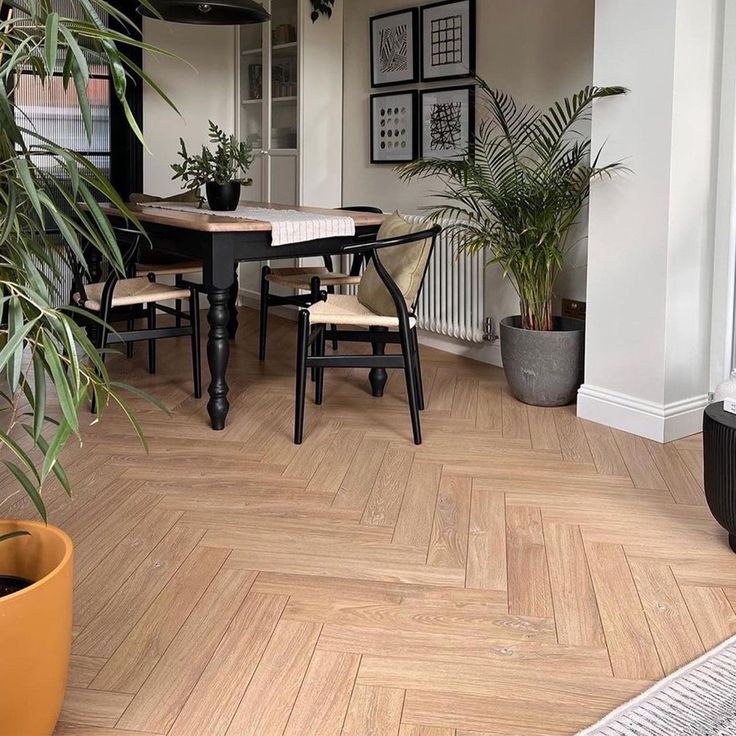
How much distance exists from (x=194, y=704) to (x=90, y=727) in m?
0.19

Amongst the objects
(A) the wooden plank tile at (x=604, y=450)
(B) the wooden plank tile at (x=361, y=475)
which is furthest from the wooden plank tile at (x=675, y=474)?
(B) the wooden plank tile at (x=361, y=475)

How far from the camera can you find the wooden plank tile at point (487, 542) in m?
2.34

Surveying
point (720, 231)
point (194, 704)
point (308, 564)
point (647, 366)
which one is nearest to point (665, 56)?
point (720, 231)

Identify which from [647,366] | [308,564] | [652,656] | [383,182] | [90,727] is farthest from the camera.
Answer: [383,182]

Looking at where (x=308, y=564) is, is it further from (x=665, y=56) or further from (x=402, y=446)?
(x=665, y=56)

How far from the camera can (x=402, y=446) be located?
3402mm

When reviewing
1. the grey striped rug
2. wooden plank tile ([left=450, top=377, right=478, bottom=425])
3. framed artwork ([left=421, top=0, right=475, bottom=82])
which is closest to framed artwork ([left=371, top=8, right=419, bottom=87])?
framed artwork ([left=421, top=0, right=475, bottom=82])

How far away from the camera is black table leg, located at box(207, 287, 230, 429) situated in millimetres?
3482

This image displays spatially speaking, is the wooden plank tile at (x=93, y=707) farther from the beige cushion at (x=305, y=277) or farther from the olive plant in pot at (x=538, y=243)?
the beige cushion at (x=305, y=277)

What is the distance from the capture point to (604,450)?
132 inches

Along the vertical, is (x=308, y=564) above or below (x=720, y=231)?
below

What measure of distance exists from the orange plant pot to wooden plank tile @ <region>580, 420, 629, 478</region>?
2033mm

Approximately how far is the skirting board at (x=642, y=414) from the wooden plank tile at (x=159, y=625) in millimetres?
1777

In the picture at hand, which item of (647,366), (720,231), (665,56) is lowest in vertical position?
(647,366)
